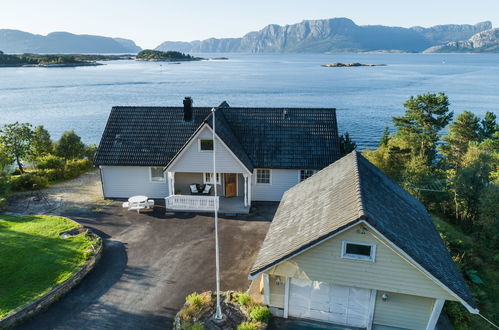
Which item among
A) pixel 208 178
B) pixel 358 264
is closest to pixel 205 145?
pixel 208 178

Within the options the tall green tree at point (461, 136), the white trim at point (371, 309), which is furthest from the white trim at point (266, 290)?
the tall green tree at point (461, 136)

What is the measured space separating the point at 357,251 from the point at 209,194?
47.9ft

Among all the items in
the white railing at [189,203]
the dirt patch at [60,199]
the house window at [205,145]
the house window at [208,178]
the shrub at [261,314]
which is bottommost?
the shrub at [261,314]

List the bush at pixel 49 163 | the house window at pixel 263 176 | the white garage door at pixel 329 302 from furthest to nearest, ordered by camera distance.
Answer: the bush at pixel 49 163
the house window at pixel 263 176
the white garage door at pixel 329 302

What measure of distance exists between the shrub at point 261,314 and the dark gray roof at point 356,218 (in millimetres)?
1982

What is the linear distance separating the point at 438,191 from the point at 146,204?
70.0 feet

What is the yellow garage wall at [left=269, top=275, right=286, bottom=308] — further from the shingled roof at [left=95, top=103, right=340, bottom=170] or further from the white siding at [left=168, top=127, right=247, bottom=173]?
the shingled roof at [left=95, top=103, right=340, bottom=170]

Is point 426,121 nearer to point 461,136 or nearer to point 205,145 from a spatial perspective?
point 461,136

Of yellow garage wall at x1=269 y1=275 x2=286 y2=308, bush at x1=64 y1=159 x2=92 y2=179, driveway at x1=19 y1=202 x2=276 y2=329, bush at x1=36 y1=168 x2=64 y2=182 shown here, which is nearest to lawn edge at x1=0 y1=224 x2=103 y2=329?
driveway at x1=19 y1=202 x2=276 y2=329

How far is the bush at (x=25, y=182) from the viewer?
26356mm

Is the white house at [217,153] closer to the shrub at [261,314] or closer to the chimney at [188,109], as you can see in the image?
the chimney at [188,109]

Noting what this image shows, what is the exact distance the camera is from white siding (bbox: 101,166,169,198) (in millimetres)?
A: 24547

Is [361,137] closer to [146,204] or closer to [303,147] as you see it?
[303,147]

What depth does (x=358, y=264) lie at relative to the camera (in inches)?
454
